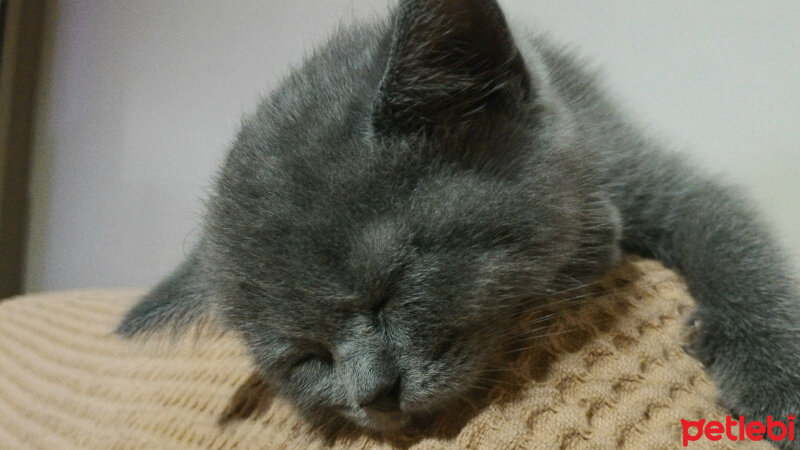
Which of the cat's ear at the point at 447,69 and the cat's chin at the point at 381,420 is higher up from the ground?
the cat's ear at the point at 447,69

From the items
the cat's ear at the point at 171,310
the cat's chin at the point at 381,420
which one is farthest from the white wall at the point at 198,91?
the cat's chin at the point at 381,420

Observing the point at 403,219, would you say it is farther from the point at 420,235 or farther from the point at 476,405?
the point at 476,405

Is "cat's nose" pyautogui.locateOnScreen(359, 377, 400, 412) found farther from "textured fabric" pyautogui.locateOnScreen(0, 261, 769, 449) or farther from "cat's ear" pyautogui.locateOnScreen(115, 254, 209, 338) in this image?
"cat's ear" pyautogui.locateOnScreen(115, 254, 209, 338)

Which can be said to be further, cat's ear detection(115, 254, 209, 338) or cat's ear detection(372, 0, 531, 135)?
cat's ear detection(115, 254, 209, 338)

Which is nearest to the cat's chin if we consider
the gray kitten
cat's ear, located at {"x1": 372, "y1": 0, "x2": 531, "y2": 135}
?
the gray kitten

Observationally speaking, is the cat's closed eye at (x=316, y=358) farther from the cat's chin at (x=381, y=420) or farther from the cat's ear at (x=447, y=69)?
the cat's ear at (x=447, y=69)

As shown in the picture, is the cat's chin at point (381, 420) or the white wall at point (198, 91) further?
the white wall at point (198, 91)

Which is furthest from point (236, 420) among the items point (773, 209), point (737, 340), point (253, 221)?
point (773, 209)
